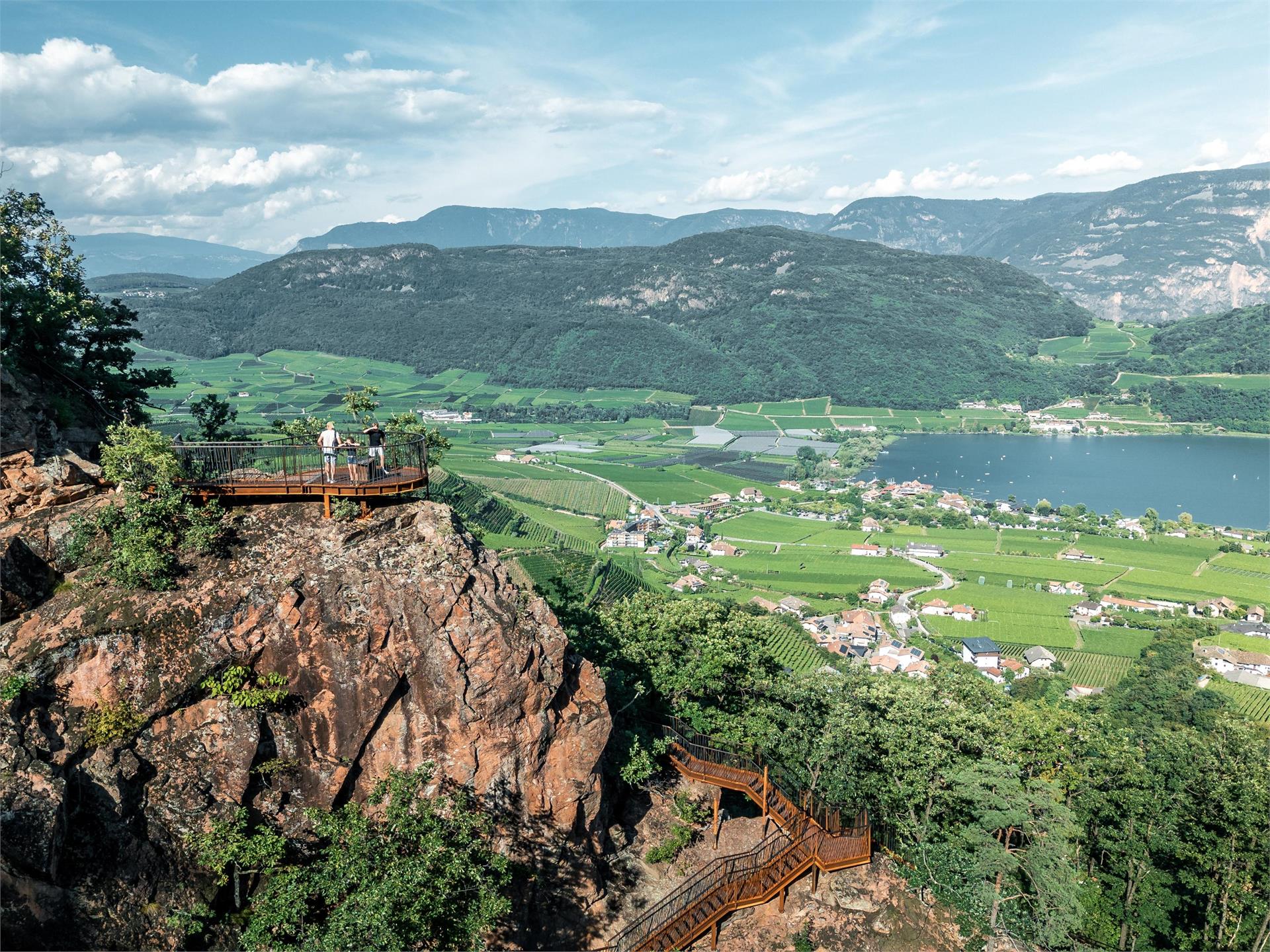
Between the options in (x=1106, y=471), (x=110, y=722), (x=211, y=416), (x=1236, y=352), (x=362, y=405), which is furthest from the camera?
(x=1236, y=352)

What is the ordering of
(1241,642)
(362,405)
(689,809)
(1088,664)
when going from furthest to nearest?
(1241,642) < (1088,664) < (689,809) < (362,405)

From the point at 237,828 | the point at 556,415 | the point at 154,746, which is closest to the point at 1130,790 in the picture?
the point at 237,828

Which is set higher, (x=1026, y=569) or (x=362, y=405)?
(x=362, y=405)

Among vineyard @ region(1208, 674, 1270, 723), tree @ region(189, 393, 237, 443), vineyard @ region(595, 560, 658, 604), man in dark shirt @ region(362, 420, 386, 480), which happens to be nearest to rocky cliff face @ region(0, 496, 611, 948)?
man in dark shirt @ region(362, 420, 386, 480)

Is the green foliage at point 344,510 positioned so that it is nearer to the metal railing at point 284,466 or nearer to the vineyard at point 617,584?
the metal railing at point 284,466

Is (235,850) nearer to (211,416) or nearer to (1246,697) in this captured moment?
(211,416)

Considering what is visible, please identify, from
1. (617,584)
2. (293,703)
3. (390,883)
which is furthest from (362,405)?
(617,584)

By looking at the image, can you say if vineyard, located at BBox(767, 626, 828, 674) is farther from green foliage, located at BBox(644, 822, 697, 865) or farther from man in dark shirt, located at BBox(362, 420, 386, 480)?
man in dark shirt, located at BBox(362, 420, 386, 480)
